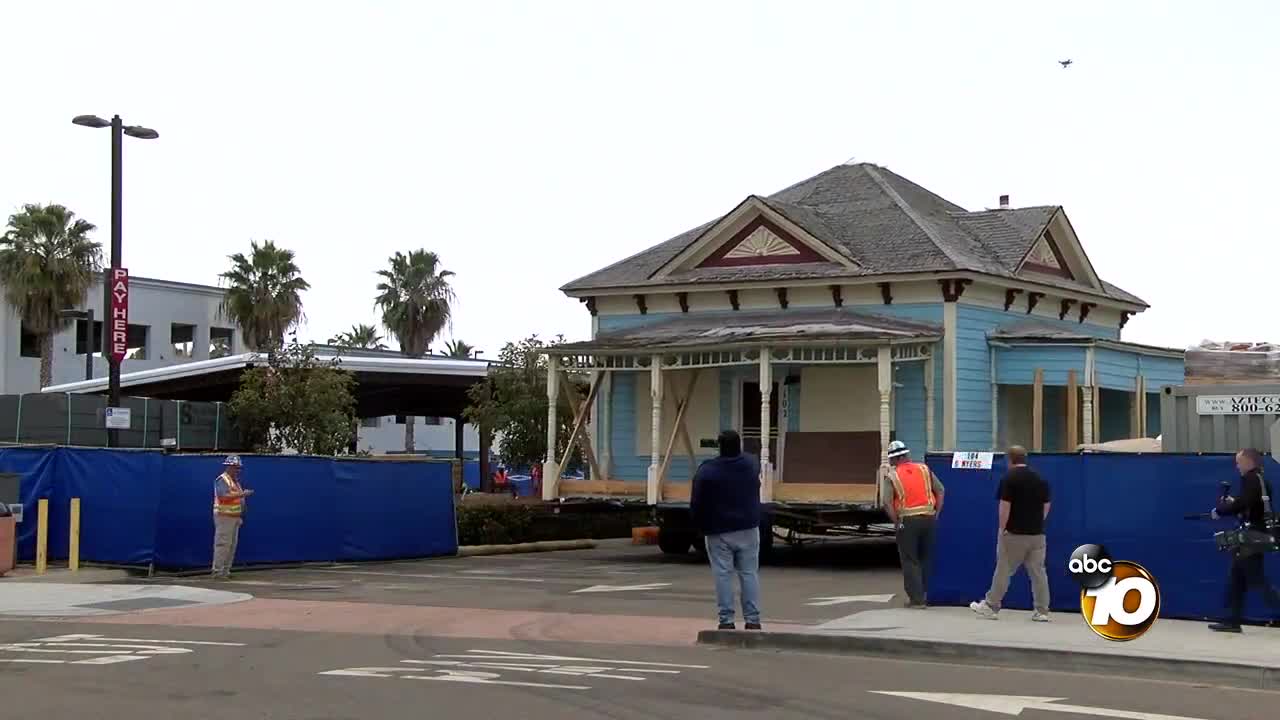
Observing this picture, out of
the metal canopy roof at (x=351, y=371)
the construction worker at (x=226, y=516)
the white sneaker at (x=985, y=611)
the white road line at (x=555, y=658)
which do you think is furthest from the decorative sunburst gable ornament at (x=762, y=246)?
the white road line at (x=555, y=658)

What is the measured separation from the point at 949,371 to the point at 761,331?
3.27 m

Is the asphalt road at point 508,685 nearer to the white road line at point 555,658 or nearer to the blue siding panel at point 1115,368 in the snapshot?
the white road line at point 555,658

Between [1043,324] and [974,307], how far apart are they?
10.5 feet

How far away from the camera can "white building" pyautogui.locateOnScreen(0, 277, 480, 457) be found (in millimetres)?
59875

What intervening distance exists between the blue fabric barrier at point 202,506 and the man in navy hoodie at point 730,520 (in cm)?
1111

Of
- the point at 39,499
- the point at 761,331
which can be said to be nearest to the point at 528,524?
the point at 761,331

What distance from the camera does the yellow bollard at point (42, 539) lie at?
22297mm

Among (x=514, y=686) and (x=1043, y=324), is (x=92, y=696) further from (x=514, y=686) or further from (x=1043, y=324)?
(x=1043, y=324)

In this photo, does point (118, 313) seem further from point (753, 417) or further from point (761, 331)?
point (753, 417)

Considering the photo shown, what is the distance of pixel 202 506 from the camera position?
23.0 m

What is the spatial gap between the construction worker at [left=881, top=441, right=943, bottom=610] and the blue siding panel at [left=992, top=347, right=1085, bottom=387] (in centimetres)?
1303

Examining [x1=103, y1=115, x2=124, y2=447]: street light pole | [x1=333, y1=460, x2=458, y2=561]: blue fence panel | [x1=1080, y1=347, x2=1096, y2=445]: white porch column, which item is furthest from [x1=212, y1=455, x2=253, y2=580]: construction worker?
[x1=1080, y1=347, x2=1096, y2=445]: white porch column

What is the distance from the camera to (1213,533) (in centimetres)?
1461

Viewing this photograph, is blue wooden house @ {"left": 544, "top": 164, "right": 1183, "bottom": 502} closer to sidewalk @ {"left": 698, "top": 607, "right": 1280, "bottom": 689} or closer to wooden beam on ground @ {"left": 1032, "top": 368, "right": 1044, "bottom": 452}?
wooden beam on ground @ {"left": 1032, "top": 368, "right": 1044, "bottom": 452}
